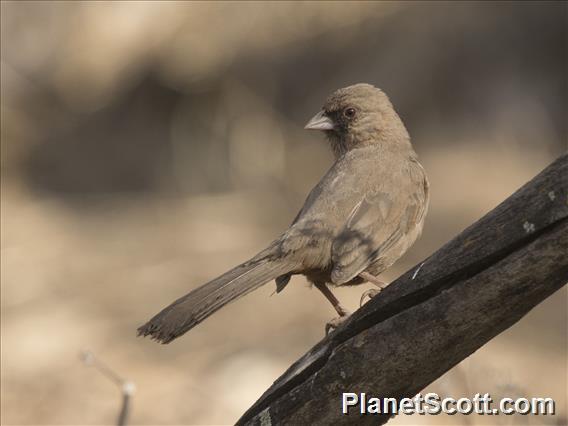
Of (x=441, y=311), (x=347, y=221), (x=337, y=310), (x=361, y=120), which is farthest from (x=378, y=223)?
(x=441, y=311)

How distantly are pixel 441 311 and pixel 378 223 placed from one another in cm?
142

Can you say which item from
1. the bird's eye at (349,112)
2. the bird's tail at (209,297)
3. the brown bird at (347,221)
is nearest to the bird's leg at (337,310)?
the brown bird at (347,221)

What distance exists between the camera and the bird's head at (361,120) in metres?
6.01

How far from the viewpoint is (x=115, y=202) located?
40.7 ft

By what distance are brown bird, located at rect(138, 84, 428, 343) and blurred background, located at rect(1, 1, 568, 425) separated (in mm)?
3842

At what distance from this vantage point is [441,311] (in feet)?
12.8

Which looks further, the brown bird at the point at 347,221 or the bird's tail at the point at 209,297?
the brown bird at the point at 347,221

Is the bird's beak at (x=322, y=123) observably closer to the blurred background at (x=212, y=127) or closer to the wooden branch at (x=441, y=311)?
the wooden branch at (x=441, y=311)

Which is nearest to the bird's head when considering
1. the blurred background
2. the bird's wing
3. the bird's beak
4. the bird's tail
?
the bird's beak

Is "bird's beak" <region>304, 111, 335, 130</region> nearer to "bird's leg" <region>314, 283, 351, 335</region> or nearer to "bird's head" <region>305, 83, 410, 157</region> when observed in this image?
"bird's head" <region>305, 83, 410, 157</region>

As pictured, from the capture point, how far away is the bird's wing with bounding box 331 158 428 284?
16.5 ft

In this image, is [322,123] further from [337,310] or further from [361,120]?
[337,310]

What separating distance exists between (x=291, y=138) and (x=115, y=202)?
223 centimetres

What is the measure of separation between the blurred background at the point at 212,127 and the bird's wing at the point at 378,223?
13.6 ft
